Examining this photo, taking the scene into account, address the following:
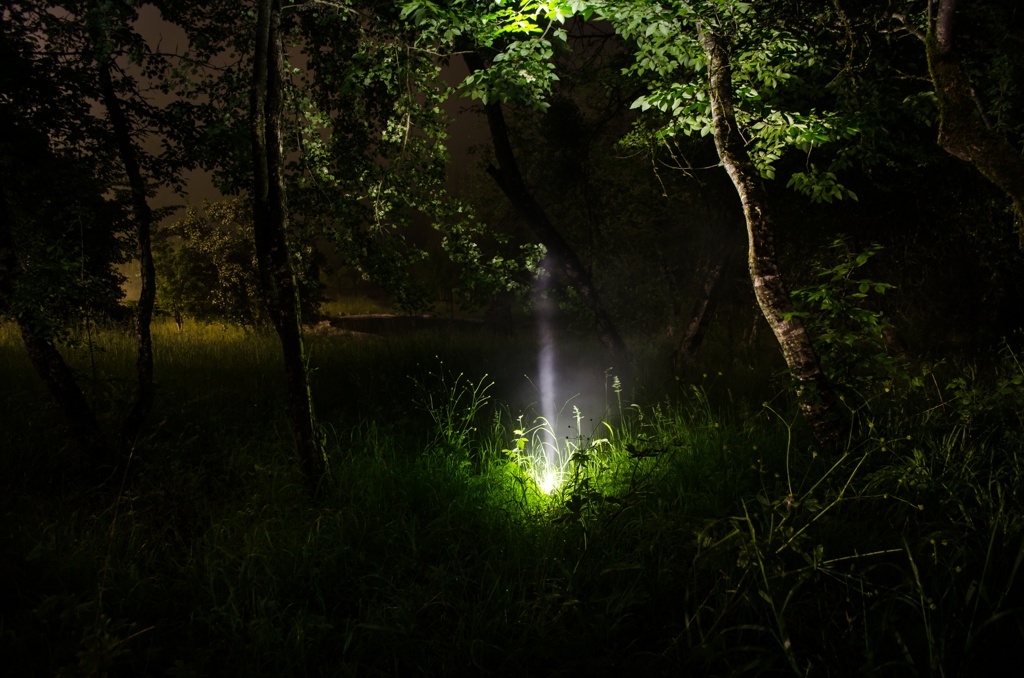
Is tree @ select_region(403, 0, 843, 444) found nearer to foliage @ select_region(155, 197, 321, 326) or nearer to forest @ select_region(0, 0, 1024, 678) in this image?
forest @ select_region(0, 0, 1024, 678)

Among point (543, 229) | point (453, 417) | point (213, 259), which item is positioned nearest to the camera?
point (453, 417)

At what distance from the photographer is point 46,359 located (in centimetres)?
445

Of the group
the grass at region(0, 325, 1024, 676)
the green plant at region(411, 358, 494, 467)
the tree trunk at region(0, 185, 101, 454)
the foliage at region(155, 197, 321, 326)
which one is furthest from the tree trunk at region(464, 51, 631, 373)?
the foliage at region(155, 197, 321, 326)

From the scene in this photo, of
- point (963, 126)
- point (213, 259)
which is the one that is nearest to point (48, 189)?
point (963, 126)

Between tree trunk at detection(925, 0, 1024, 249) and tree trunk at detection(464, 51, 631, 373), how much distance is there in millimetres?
4763

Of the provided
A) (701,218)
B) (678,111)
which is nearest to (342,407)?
(678,111)

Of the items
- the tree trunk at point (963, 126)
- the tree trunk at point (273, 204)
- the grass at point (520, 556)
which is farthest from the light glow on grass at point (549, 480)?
the tree trunk at point (963, 126)

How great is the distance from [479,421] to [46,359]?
13.3 feet

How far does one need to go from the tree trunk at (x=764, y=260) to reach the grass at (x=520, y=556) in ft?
1.38

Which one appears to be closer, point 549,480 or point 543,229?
A: point 549,480

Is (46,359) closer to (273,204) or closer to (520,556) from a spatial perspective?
(273,204)

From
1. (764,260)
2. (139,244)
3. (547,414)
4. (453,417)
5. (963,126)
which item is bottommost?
(547,414)

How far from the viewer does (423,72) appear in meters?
4.47

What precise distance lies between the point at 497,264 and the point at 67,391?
173 inches
